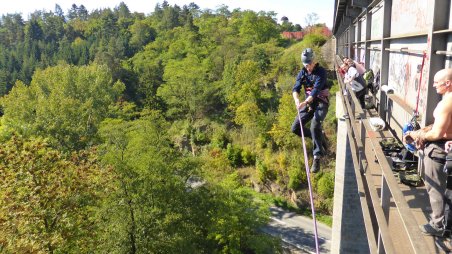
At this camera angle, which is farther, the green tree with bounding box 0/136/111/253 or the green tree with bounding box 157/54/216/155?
the green tree with bounding box 157/54/216/155

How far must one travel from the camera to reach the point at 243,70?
34.8 meters

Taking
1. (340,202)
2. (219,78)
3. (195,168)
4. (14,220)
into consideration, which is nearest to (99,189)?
(14,220)

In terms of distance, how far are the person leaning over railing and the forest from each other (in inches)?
340

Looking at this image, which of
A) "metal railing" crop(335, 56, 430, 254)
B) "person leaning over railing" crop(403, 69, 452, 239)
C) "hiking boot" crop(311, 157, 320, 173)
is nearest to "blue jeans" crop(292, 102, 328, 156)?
"hiking boot" crop(311, 157, 320, 173)

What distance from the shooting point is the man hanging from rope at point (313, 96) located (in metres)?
6.07

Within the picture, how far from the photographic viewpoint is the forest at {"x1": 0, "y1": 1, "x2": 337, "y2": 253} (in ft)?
36.1

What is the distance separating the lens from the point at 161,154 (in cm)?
1662

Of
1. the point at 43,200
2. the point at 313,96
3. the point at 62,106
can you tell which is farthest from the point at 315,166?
the point at 62,106

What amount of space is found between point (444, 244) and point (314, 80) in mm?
3593

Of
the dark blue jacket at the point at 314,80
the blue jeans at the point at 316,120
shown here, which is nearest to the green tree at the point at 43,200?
the blue jeans at the point at 316,120

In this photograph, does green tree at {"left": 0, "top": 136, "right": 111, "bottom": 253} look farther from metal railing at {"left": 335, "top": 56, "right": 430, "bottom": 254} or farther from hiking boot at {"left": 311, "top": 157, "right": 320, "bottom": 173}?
metal railing at {"left": 335, "top": 56, "right": 430, "bottom": 254}

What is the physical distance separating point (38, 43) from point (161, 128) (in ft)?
228

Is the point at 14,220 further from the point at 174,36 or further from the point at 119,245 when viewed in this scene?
the point at 174,36

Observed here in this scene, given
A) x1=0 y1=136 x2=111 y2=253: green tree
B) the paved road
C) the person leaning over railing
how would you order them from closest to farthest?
the person leaning over railing
x1=0 y1=136 x2=111 y2=253: green tree
the paved road
